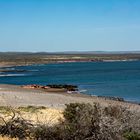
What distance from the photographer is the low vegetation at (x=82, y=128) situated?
11.3m

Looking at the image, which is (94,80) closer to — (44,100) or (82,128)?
(44,100)

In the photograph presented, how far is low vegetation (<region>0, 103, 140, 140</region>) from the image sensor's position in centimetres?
1128

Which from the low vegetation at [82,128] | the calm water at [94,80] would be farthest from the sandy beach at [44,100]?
the low vegetation at [82,128]

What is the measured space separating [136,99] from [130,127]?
3240cm

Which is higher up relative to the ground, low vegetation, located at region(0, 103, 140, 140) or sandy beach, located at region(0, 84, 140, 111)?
low vegetation, located at region(0, 103, 140, 140)

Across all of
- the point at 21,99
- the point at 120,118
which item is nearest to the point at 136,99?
the point at 21,99

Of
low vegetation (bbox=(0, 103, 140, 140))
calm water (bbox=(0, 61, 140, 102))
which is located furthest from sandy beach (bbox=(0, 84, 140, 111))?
low vegetation (bbox=(0, 103, 140, 140))

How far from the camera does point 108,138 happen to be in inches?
436

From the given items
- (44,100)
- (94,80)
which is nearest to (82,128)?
(44,100)

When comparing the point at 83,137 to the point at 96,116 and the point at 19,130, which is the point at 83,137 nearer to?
the point at 96,116

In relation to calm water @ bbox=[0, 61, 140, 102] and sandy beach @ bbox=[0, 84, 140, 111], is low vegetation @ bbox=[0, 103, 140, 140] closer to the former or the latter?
sandy beach @ bbox=[0, 84, 140, 111]

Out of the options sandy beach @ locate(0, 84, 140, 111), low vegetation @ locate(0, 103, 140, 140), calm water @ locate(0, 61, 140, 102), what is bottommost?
calm water @ locate(0, 61, 140, 102)

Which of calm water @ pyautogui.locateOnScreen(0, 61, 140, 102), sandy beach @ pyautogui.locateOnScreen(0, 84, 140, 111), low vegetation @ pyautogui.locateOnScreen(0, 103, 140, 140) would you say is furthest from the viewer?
calm water @ pyautogui.locateOnScreen(0, 61, 140, 102)

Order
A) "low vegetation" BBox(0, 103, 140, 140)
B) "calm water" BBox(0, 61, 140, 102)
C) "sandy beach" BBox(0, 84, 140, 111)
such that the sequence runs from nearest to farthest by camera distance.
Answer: "low vegetation" BBox(0, 103, 140, 140) → "sandy beach" BBox(0, 84, 140, 111) → "calm water" BBox(0, 61, 140, 102)
